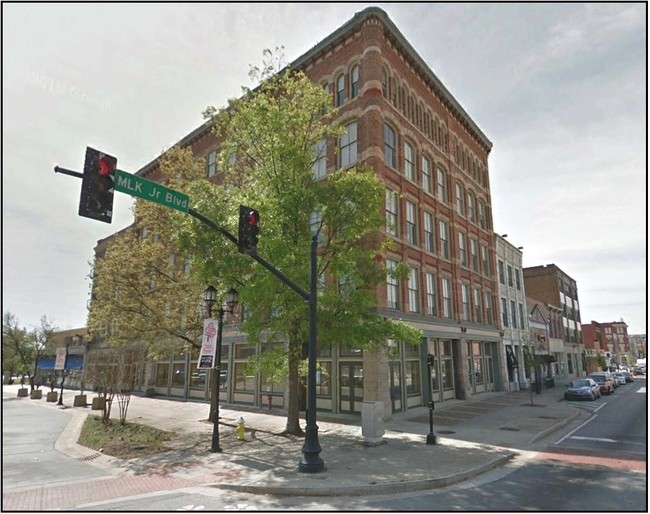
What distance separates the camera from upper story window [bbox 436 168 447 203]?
28992 millimetres

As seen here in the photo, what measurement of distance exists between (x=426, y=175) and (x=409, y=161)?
2.39 m

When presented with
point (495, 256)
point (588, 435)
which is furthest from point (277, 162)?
point (495, 256)

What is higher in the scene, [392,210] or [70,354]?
[392,210]

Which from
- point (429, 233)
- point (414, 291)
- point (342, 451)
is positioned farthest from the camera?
point (429, 233)

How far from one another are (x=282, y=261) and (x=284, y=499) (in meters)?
6.57

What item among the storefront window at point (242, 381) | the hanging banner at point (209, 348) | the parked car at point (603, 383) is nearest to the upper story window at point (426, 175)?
the storefront window at point (242, 381)

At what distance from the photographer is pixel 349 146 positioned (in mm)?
23078

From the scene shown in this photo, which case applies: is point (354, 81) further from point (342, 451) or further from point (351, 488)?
point (351, 488)

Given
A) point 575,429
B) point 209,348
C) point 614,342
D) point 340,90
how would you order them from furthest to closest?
point 614,342
point 340,90
point 575,429
point 209,348

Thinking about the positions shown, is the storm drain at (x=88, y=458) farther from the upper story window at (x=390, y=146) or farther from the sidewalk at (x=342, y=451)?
the upper story window at (x=390, y=146)

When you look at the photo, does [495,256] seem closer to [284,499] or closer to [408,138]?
[408,138]

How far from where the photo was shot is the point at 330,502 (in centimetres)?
845

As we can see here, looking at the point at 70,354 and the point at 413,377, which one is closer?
the point at 413,377

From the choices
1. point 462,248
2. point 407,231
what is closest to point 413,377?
point 407,231
